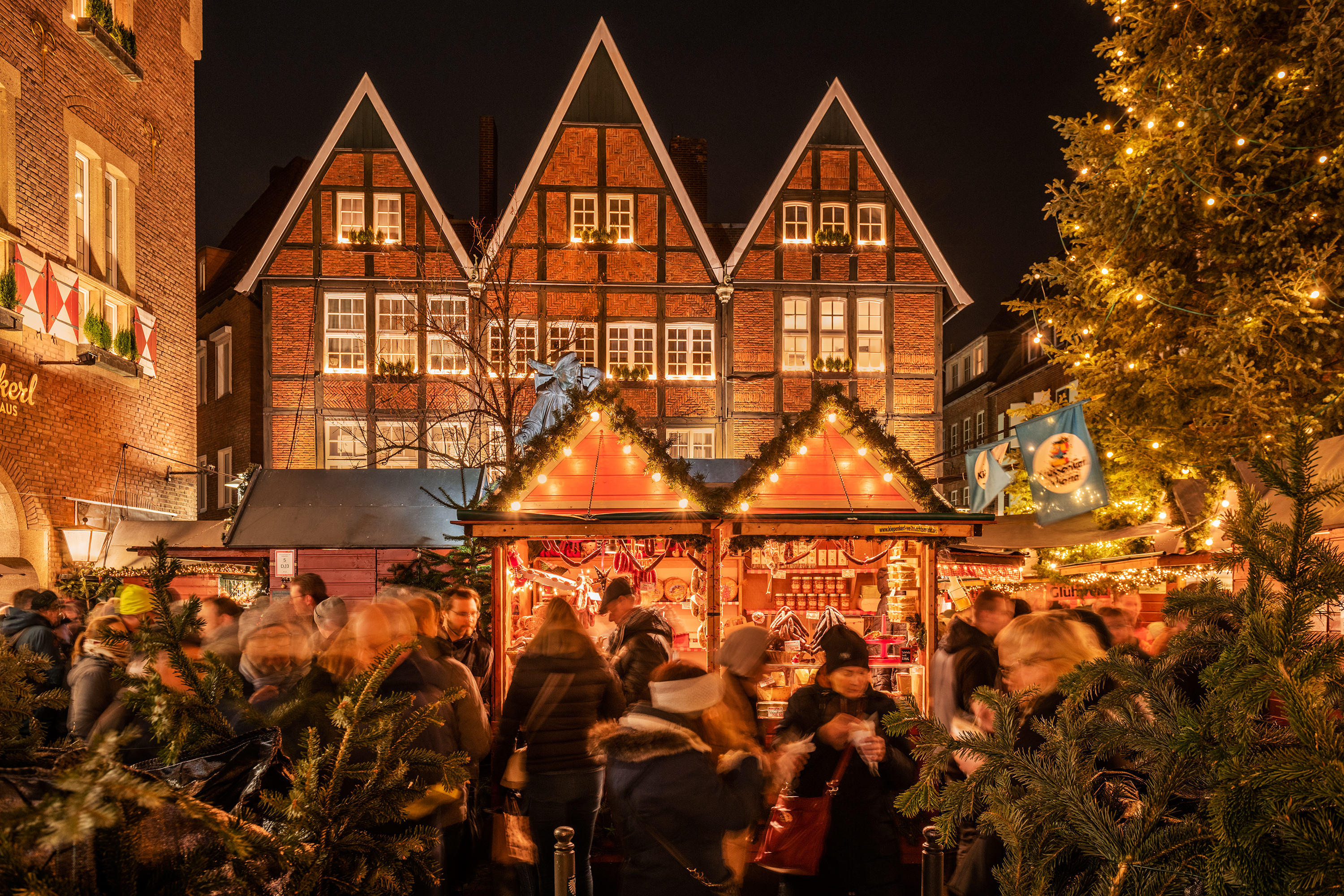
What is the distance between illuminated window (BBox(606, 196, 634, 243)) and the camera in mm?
19844

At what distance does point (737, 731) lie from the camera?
4.18 m

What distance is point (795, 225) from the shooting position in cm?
2028

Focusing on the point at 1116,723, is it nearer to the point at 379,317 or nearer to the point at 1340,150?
the point at 1340,150

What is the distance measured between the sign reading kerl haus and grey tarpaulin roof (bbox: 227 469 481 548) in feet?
9.94

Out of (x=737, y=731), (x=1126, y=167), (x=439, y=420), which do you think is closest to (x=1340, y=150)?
(x=1126, y=167)

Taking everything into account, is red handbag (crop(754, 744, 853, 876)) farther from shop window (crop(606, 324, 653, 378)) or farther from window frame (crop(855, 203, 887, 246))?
→ window frame (crop(855, 203, 887, 246))

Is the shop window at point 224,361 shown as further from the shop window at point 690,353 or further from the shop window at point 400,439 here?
the shop window at point 690,353

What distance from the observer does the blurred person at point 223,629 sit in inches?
180

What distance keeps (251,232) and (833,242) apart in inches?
680

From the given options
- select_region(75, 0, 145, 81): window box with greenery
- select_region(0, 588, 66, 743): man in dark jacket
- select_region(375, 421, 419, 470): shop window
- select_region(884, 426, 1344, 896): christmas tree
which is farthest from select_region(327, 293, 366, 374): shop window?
select_region(884, 426, 1344, 896): christmas tree

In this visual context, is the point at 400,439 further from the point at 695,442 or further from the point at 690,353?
the point at 690,353

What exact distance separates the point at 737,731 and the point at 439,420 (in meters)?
14.7

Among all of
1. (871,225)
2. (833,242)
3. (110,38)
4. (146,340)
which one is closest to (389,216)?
(146,340)

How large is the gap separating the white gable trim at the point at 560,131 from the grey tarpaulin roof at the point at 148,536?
851 centimetres
